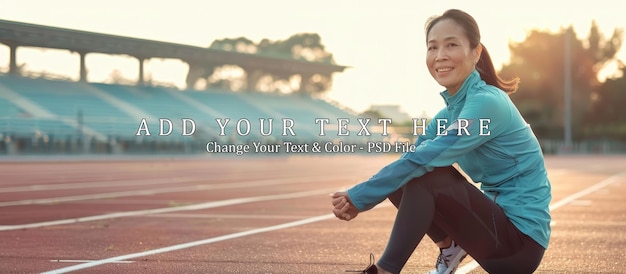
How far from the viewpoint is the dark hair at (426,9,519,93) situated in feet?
14.8

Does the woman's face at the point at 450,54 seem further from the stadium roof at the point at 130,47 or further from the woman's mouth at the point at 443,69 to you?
the stadium roof at the point at 130,47

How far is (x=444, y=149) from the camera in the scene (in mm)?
4273

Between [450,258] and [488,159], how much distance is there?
58 cm

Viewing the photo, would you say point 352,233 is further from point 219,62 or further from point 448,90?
point 219,62

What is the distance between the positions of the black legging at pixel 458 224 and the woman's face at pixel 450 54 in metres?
0.50

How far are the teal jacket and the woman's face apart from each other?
2.2 inches

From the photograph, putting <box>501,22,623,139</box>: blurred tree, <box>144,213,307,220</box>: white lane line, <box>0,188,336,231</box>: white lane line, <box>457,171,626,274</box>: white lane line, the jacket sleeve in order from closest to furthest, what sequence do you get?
1. the jacket sleeve
2. <box>457,171,626,274</box>: white lane line
3. <box>0,188,336,231</box>: white lane line
4. <box>144,213,307,220</box>: white lane line
5. <box>501,22,623,139</box>: blurred tree

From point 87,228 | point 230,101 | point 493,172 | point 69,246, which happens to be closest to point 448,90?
point 493,172

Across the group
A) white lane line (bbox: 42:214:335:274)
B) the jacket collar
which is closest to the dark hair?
the jacket collar

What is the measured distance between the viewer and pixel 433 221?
4.60 m

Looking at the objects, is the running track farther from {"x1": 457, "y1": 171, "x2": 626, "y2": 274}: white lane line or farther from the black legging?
the black legging

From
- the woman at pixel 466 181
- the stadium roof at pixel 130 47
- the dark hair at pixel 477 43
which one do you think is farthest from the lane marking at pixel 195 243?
the stadium roof at pixel 130 47

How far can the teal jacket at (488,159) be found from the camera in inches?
168

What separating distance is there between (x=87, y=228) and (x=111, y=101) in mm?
48792
